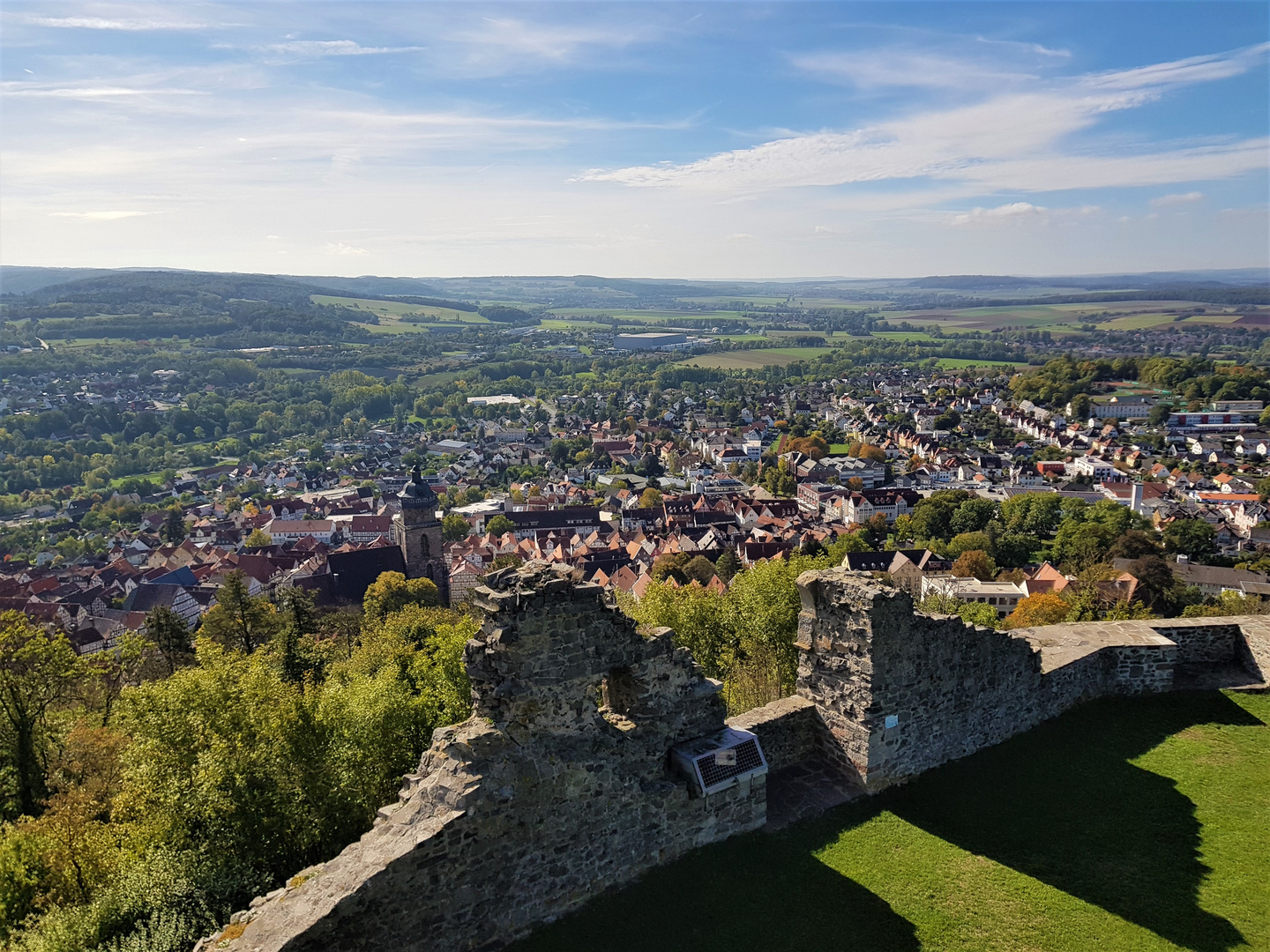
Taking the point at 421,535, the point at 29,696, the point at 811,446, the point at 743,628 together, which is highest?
the point at 29,696

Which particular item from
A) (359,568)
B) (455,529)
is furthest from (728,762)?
(455,529)

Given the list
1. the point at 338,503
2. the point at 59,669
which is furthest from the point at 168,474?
the point at 59,669

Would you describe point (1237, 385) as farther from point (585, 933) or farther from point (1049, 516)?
point (585, 933)

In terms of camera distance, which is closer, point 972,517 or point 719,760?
point 719,760

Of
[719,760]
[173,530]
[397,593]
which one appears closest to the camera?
[719,760]

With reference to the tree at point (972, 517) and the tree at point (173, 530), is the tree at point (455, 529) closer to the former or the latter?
the tree at point (173, 530)

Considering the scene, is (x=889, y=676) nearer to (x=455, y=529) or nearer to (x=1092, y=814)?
(x=1092, y=814)

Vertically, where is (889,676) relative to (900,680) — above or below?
above

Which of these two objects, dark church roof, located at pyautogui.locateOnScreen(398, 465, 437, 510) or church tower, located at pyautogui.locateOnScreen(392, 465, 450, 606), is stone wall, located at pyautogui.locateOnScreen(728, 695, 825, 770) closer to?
church tower, located at pyautogui.locateOnScreen(392, 465, 450, 606)
